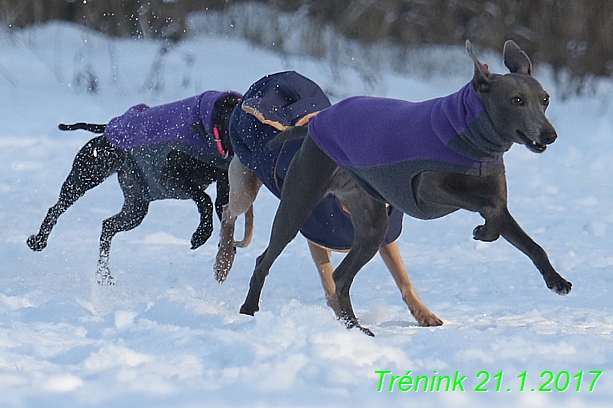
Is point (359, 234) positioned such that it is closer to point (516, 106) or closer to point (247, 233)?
point (247, 233)

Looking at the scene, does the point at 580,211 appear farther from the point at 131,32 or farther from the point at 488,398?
the point at 131,32

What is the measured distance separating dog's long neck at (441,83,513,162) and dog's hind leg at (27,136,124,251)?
110 inches

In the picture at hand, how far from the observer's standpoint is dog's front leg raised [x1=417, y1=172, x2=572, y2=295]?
376 centimetres

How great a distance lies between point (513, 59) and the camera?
3.83 meters

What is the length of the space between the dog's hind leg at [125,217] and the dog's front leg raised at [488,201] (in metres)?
2.65

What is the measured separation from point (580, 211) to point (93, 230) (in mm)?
3607

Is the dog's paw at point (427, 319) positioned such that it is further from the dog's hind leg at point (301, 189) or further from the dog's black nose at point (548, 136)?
the dog's black nose at point (548, 136)

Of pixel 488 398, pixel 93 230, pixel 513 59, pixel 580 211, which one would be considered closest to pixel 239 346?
pixel 488 398

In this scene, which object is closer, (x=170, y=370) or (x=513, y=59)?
(x=170, y=370)

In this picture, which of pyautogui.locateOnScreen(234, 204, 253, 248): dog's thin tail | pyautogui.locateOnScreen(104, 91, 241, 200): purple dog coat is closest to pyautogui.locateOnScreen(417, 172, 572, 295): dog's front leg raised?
pyautogui.locateOnScreen(104, 91, 241, 200): purple dog coat

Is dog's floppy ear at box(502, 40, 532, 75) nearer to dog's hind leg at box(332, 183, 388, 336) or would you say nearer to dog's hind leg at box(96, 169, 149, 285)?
dog's hind leg at box(332, 183, 388, 336)

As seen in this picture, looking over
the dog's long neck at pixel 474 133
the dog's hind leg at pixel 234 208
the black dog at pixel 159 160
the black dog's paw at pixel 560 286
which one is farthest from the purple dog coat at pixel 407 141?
the black dog at pixel 159 160

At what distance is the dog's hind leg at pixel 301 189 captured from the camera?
4441 mm

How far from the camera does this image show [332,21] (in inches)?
545
